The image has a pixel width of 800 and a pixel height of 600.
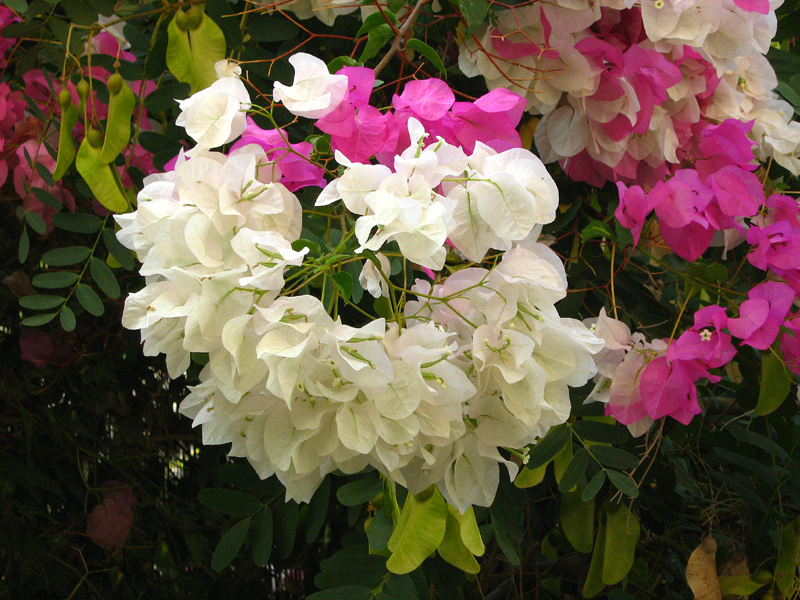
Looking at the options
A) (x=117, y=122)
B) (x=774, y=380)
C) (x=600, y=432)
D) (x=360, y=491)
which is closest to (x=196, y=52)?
(x=117, y=122)

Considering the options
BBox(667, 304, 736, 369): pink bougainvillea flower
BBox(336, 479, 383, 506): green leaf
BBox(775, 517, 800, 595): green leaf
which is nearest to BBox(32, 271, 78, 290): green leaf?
BBox(336, 479, 383, 506): green leaf

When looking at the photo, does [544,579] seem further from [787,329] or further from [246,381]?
[246,381]

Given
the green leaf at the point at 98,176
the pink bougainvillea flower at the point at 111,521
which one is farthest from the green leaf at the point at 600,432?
the pink bougainvillea flower at the point at 111,521

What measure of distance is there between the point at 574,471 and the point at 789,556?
0.34m

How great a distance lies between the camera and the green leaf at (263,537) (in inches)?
29.5

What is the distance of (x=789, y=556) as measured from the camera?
35.0 inches

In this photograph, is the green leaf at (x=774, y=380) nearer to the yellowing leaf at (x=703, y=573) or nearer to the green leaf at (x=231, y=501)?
the yellowing leaf at (x=703, y=573)

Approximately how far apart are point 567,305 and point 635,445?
0.16 meters

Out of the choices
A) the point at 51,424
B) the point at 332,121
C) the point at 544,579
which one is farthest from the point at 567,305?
the point at 51,424

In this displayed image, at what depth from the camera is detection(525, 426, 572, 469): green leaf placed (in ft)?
2.34

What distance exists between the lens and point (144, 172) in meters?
0.83

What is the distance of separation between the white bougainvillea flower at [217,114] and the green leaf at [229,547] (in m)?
0.40

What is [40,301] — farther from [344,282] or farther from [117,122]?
[344,282]

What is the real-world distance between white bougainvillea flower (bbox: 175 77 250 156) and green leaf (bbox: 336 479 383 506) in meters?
0.30
